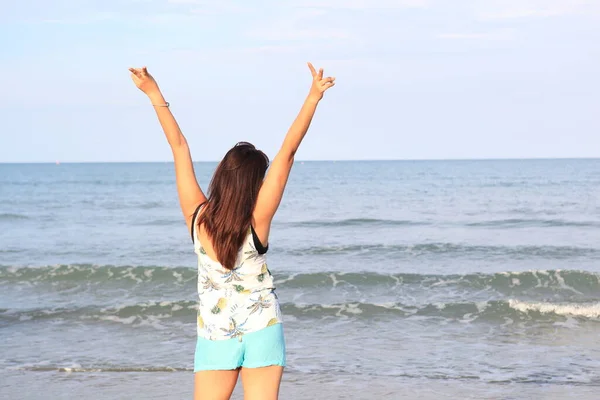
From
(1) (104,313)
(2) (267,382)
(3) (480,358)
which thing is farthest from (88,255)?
(2) (267,382)

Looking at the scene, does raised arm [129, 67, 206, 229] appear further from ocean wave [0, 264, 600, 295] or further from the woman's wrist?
ocean wave [0, 264, 600, 295]

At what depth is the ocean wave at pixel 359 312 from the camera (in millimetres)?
10953

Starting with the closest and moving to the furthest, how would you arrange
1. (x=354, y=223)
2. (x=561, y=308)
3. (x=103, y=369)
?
(x=103, y=369), (x=561, y=308), (x=354, y=223)

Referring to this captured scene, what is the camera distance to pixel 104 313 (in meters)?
11.4

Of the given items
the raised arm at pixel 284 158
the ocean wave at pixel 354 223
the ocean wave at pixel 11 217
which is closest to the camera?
the raised arm at pixel 284 158

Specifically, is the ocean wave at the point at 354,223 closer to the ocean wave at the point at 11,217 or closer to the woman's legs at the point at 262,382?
the ocean wave at the point at 11,217

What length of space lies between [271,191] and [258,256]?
11.1 inches

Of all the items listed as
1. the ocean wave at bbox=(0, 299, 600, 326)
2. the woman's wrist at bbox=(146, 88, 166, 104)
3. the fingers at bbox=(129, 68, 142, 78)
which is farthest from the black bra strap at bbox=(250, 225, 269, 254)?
the ocean wave at bbox=(0, 299, 600, 326)

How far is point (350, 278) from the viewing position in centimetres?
1461

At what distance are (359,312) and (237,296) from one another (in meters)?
8.31

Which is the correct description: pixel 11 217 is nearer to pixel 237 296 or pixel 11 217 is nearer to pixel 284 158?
pixel 237 296

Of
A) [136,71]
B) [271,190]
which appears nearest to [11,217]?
[136,71]

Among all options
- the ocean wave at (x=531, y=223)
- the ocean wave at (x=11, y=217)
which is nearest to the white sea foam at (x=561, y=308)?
the ocean wave at (x=531, y=223)

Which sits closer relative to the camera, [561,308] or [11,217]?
[561,308]
